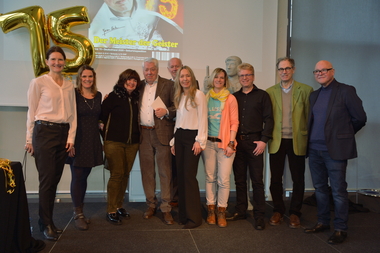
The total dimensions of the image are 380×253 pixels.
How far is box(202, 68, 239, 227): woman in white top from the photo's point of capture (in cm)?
297

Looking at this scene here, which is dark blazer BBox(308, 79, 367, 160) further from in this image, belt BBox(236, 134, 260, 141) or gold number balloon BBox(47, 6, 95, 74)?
gold number balloon BBox(47, 6, 95, 74)

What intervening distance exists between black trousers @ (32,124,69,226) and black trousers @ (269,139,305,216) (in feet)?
6.78

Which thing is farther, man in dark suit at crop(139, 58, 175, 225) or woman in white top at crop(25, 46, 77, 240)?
man in dark suit at crop(139, 58, 175, 225)

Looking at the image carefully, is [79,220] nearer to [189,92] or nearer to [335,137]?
[189,92]

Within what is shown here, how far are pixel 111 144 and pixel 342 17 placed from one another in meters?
4.03

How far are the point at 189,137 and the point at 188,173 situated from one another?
356 millimetres

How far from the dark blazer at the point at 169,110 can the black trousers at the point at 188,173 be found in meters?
0.20

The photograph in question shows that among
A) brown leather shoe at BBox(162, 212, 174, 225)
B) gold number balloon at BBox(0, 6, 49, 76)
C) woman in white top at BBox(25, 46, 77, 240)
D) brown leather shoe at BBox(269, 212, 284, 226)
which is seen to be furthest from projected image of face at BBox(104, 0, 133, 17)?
brown leather shoe at BBox(269, 212, 284, 226)

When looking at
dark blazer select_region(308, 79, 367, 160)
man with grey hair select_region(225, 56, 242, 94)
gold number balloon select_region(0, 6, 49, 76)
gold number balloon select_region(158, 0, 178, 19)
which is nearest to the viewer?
dark blazer select_region(308, 79, 367, 160)

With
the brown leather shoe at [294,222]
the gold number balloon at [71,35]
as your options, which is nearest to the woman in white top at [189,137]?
the brown leather shoe at [294,222]

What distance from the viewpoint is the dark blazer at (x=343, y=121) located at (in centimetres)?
269

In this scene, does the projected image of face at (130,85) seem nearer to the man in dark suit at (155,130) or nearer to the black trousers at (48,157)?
the man in dark suit at (155,130)

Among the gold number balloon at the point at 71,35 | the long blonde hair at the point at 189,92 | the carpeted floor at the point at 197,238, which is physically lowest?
the carpeted floor at the point at 197,238

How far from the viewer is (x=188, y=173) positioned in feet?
9.76
